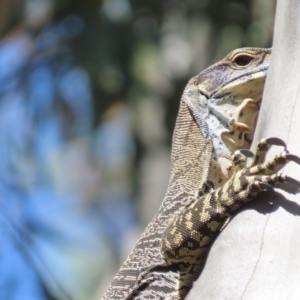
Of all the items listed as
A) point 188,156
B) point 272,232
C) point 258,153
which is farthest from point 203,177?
point 272,232

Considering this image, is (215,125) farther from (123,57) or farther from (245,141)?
(123,57)

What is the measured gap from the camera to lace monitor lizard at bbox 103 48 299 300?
10.6 feet

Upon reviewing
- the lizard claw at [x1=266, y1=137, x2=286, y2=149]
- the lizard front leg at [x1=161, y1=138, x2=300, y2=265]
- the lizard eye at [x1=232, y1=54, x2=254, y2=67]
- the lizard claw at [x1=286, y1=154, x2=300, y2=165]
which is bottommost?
the lizard front leg at [x1=161, y1=138, x2=300, y2=265]

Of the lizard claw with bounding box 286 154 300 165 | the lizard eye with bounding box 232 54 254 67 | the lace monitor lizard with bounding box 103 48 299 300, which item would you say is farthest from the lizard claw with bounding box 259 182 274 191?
the lizard eye with bounding box 232 54 254 67

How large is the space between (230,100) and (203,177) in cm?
50

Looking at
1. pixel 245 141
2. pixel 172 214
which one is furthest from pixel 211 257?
pixel 245 141

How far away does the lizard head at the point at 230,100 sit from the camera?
406 centimetres

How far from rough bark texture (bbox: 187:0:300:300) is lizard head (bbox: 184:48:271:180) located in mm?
854

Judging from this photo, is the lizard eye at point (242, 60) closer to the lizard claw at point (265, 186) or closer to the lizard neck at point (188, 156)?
the lizard neck at point (188, 156)

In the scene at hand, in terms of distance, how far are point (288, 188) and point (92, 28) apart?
20.2ft

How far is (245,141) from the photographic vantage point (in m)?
4.06

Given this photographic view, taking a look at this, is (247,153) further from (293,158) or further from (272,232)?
(272,232)

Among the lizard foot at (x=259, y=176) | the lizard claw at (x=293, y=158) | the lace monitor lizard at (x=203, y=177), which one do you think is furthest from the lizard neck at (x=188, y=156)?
the lizard claw at (x=293, y=158)

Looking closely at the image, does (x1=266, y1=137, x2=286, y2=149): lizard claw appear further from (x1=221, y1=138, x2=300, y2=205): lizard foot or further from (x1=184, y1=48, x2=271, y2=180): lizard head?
(x1=184, y1=48, x2=271, y2=180): lizard head
